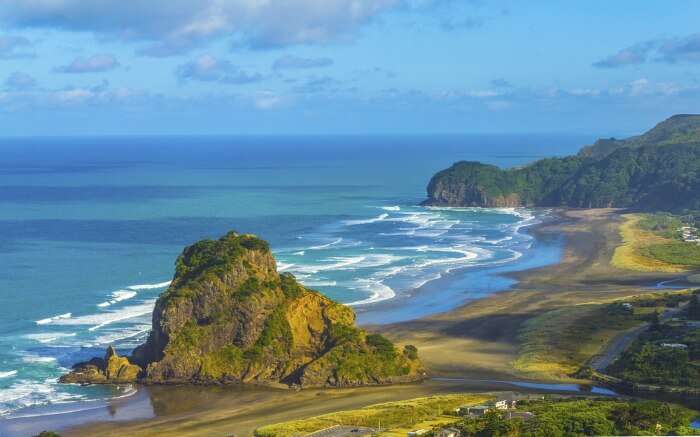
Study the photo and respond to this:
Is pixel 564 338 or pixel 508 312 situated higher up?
pixel 508 312

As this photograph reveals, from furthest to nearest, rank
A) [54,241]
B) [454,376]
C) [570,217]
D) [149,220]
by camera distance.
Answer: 1. [570,217]
2. [149,220]
3. [54,241]
4. [454,376]

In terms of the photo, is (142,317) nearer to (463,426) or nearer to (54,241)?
(463,426)

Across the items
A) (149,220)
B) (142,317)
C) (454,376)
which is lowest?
(454,376)

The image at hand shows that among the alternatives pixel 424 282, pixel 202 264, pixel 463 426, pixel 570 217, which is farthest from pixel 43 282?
pixel 570 217

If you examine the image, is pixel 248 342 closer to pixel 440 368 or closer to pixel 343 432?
pixel 440 368

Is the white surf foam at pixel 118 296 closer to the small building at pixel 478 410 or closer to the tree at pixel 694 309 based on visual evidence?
the small building at pixel 478 410

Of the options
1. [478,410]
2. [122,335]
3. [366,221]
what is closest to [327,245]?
[366,221]
